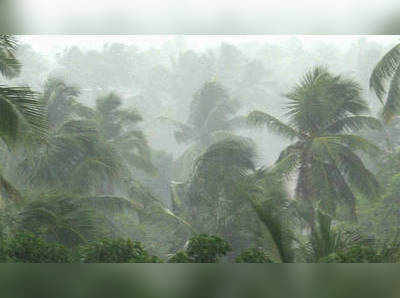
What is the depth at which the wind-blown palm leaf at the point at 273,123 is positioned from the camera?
909 cm

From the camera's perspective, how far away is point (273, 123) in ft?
30.5

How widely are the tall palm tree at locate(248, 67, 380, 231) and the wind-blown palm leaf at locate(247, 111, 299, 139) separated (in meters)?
0.02

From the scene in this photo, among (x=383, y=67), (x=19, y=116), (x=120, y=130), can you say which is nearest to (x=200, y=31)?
(x=19, y=116)

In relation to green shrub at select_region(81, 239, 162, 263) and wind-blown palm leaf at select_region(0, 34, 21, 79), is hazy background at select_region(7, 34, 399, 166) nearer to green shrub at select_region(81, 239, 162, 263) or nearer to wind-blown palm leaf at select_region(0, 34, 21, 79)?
green shrub at select_region(81, 239, 162, 263)

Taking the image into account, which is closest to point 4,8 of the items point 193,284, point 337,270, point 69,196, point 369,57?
point 193,284

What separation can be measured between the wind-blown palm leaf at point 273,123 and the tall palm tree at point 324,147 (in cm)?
2

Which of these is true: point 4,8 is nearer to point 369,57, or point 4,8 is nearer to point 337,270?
point 337,270

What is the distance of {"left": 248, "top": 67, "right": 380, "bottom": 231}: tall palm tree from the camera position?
28.4 ft

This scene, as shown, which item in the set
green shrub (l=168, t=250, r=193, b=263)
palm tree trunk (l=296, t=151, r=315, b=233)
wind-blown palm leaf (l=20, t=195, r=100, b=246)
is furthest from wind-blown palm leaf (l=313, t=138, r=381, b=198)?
wind-blown palm leaf (l=20, t=195, r=100, b=246)

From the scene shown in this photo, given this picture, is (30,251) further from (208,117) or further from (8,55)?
(208,117)

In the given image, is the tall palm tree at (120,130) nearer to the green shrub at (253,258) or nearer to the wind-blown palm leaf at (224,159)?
the wind-blown palm leaf at (224,159)

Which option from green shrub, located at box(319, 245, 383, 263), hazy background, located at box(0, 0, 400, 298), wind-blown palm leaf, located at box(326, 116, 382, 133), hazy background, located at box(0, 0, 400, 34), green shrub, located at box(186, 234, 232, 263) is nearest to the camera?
hazy background, located at box(0, 0, 400, 298)

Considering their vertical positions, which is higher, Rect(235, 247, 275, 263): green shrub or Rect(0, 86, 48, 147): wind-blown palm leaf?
Rect(0, 86, 48, 147): wind-blown palm leaf

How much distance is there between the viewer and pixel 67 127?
32.4ft
